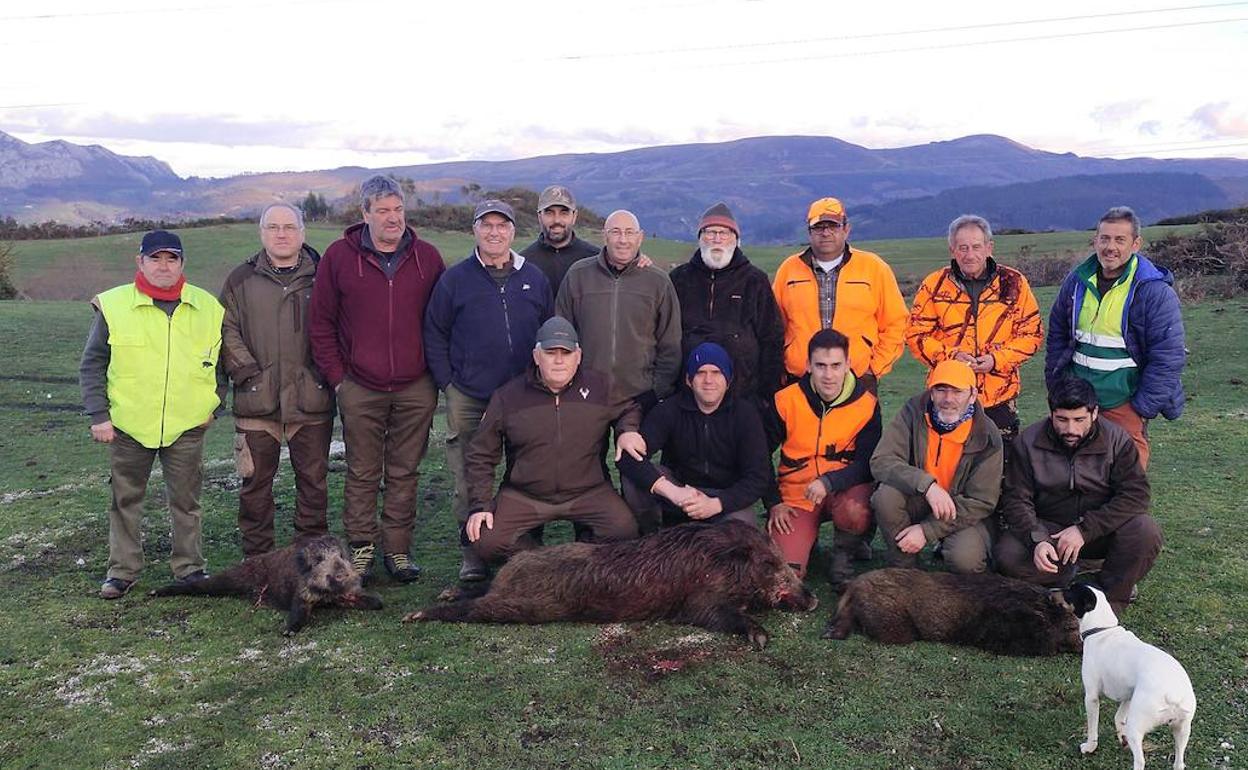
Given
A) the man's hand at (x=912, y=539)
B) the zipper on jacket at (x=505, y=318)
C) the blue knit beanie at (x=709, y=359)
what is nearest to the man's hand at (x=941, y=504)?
the man's hand at (x=912, y=539)

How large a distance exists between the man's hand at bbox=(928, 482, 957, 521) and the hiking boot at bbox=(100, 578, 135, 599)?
224 inches

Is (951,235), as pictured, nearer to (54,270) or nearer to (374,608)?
(374,608)

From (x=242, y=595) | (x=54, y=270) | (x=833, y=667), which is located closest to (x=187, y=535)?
(x=242, y=595)

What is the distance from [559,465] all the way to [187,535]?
277 cm

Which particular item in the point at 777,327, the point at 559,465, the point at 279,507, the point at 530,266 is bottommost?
the point at 279,507

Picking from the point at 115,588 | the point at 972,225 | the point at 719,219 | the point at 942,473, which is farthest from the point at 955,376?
the point at 115,588

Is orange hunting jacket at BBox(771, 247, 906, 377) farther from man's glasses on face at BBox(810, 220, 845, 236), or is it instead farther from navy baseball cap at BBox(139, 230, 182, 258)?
navy baseball cap at BBox(139, 230, 182, 258)

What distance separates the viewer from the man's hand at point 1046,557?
227 inches

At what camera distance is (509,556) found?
6.77 metres

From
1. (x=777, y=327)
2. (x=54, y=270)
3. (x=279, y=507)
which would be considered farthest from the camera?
(x=54, y=270)

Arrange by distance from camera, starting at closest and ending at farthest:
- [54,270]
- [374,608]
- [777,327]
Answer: [374,608]
[777,327]
[54,270]

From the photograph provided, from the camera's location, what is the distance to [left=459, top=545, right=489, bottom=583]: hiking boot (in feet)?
22.3

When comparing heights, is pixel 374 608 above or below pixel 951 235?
below

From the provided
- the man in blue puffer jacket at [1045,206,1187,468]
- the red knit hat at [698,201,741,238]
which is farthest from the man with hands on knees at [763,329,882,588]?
the man in blue puffer jacket at [1045,206,1187,468]
